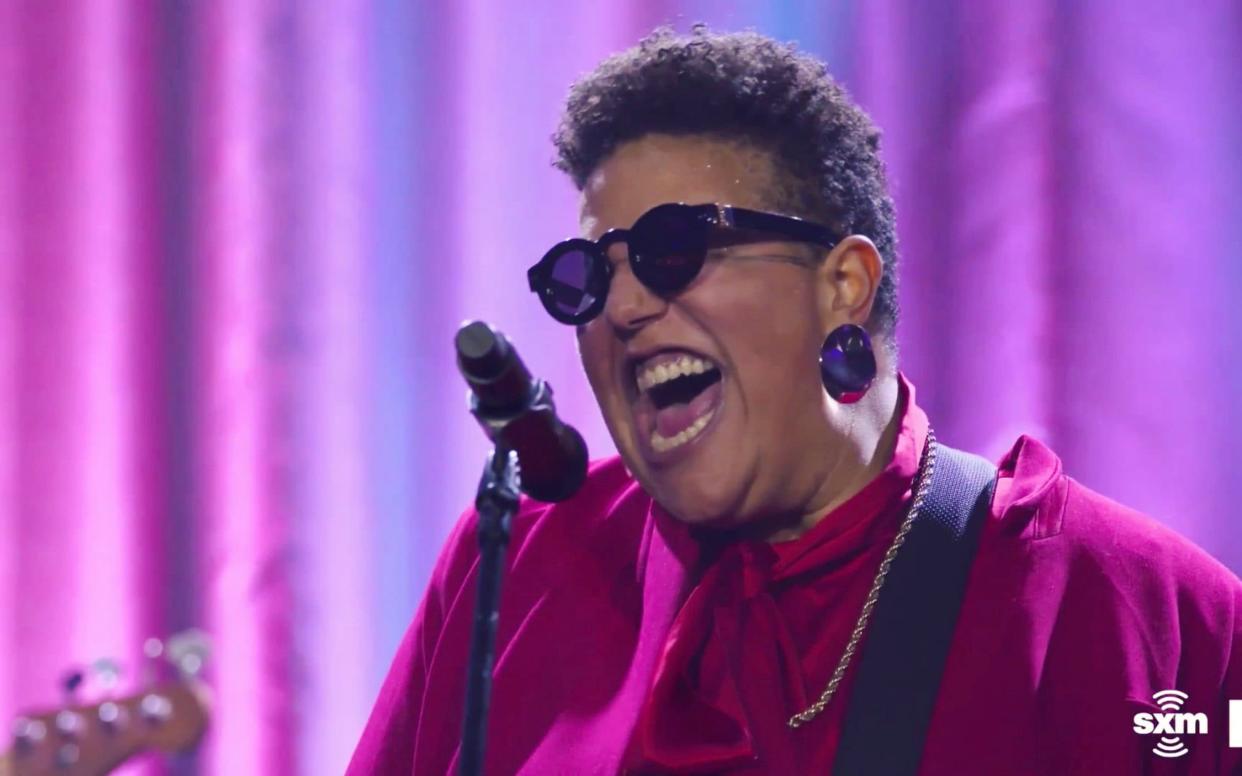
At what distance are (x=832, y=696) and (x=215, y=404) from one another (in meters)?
1.19

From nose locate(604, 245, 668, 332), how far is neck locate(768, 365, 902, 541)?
0.24 m

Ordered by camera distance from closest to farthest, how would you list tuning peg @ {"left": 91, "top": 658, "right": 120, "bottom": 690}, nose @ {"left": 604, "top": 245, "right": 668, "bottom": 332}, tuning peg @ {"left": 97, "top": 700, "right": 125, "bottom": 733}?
nose @ {"left": 604, "top": 245, "right": 668, "bottom": 332} → tuning peg @ {"left": 91, "top": 658, "right": 120, "bottom": 690} → tuning peg @ {"left": 97, "top": 700, "right": 125, "bottom": 733}

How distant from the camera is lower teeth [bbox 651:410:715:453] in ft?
5.08

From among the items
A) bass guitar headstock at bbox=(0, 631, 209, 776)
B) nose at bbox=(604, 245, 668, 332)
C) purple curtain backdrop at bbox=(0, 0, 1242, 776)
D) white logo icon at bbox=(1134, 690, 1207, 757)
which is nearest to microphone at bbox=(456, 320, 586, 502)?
nose at bbox=(604, 245, 668, 332)

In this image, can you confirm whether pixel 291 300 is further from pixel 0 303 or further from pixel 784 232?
pixel 784 232

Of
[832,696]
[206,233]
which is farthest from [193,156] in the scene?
[832,696]

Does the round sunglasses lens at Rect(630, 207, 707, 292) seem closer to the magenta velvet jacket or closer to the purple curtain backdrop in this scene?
the magenta velvet jacket

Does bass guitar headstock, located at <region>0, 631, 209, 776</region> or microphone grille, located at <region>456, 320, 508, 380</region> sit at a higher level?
microphone grille, located at <region>456, 320, 508, 380</region>

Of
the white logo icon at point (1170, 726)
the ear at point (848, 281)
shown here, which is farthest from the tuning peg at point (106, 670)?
the white logo icon at point (1170, 726)

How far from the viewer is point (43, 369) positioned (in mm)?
2332

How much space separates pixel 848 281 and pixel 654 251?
23cm

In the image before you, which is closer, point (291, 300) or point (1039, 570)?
point (1039, 570)

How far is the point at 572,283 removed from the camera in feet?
5.08

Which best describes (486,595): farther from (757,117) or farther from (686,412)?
(757,117)
